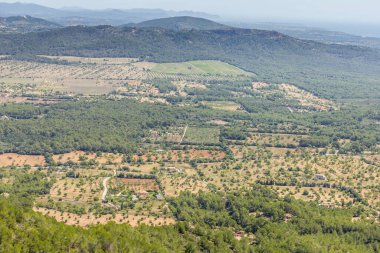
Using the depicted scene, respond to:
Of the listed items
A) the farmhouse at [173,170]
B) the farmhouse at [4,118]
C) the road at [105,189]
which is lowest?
the road at [105,189]

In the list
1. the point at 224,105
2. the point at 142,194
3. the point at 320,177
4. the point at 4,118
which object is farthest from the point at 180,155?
the point at 224,105

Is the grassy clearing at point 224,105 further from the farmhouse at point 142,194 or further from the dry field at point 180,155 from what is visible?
the farmhouse at point 142,194

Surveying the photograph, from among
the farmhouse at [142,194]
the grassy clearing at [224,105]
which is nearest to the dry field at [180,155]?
the farmhouse at [142,194]

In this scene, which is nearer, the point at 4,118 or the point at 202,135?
the point at 202,135

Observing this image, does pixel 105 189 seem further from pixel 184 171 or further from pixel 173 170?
pixel 184 171

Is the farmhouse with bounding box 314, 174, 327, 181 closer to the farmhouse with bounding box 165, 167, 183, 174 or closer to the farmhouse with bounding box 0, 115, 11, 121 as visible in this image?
the farmhouse with bounding box 165, 167, 183, 174

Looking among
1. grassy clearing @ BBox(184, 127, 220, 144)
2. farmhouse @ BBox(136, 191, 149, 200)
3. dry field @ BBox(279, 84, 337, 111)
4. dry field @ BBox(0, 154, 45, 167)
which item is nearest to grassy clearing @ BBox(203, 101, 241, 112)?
dry field @ BBox(279, 84, 337, 111)

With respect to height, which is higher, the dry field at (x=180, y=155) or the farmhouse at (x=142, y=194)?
the dry field at (x=180, y=155)

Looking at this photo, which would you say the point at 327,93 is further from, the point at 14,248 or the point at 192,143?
the point at 14,248

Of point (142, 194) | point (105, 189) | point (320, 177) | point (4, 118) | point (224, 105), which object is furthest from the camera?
point (224, 105)

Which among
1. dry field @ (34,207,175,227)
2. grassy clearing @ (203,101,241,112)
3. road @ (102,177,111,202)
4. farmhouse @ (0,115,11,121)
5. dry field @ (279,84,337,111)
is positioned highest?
dry field @ (279,84,337,111)

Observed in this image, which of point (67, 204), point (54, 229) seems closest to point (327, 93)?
point (67, 204)

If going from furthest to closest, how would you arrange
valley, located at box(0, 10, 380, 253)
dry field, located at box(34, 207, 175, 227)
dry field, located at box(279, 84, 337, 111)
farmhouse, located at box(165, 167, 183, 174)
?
dry field, located at box(279, 84, 337, 111)
farmhouse, located at box(165, 167, 183, 174)
dry field, located at box(34, 207, 175, 227)
valley, located at box(0, 10, 380, 253)
